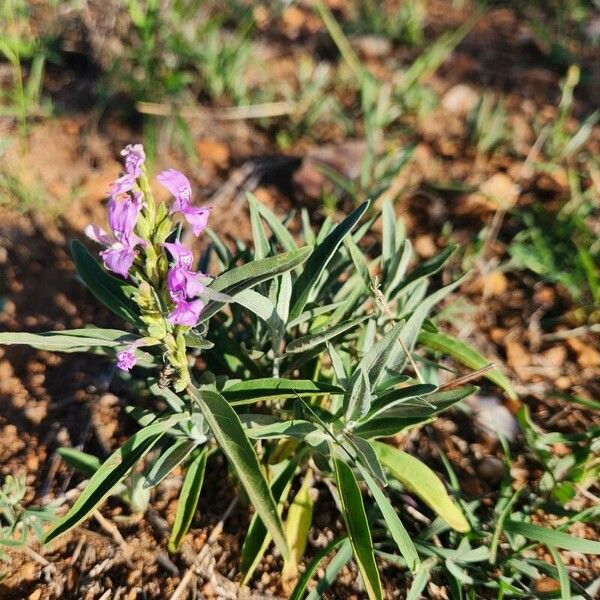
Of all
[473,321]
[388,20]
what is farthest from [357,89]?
[473,321]

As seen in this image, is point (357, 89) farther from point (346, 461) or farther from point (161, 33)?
point (346, 461)

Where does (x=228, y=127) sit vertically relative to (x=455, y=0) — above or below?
below

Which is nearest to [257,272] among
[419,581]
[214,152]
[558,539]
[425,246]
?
[419,581]

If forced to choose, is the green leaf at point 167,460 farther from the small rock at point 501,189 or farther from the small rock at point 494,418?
the small rock at point 501,189

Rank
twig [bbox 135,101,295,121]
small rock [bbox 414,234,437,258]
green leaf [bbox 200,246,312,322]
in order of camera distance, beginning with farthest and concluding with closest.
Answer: twig [bbox 135,101,295,121] < small rock [bbox 414,234,437,258] < green leaf [bbox 200,246,312,322]

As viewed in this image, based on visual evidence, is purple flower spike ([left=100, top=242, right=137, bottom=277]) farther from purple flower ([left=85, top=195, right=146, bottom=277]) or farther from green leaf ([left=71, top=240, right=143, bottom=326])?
green leaf ([left=71, top=240, right=143, bottom=326])

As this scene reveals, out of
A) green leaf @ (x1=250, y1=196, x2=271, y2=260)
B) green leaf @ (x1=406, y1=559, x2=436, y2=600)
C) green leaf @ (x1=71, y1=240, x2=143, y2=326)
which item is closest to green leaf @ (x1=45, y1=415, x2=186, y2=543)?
green leaf @ (x1=71, y1=240, x2=143, y2=326)

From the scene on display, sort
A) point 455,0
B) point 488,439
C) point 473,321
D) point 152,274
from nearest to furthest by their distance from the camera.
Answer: point 152,274
point 488,439
point 473,321
point 455,0
